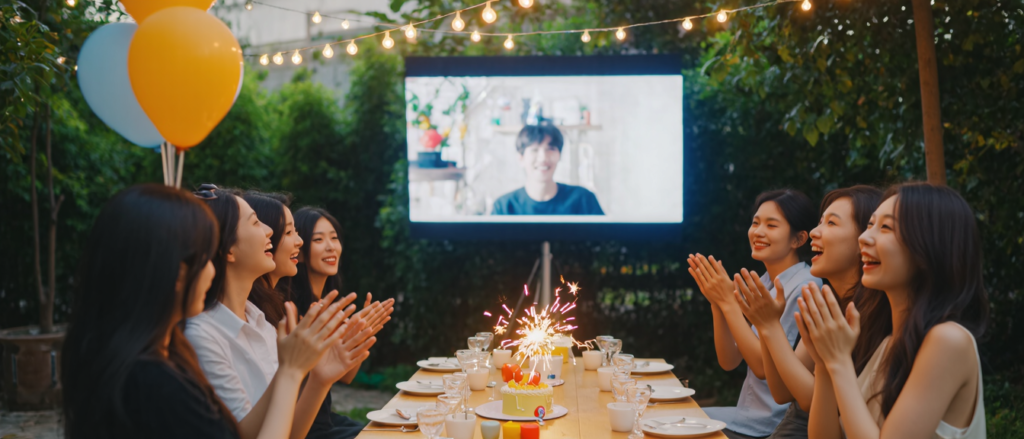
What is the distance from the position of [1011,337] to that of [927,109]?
7.80ft

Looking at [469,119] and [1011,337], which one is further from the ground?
[469,119]

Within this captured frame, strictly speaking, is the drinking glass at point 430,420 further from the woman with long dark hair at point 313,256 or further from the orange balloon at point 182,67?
the orange balloon at point 182,67

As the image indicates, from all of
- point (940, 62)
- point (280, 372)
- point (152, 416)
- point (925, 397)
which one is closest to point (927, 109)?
point (940, 62)

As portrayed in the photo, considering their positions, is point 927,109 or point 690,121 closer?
point 927,109

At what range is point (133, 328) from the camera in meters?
1.41

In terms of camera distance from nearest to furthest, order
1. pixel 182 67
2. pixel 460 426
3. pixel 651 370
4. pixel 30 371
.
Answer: pixel 460 426 < pixel 182 67 < pixel 651 370 < pixel 30 371

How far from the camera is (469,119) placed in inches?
197

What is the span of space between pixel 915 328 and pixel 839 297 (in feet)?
2.65

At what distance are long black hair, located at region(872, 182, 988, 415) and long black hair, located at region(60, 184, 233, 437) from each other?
156 centimetres

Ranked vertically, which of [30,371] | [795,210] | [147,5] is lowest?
[30,371]

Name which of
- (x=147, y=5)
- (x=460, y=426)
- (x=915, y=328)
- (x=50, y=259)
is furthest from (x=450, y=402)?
(x=50, y=259)

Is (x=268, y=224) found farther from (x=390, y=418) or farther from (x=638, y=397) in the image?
(x=638, y=397)

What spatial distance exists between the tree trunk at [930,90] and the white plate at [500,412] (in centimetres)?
222

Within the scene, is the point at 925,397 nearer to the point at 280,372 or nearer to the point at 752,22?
the point at 280,372
